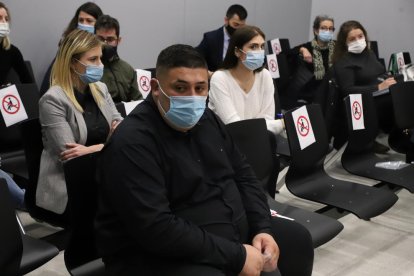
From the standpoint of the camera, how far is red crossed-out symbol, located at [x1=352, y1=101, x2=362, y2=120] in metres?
3.82

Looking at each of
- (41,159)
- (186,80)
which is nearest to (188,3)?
(41,159)

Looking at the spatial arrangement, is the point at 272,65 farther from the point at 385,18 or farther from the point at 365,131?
the point at 385,18

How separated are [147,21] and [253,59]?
2.75 meters

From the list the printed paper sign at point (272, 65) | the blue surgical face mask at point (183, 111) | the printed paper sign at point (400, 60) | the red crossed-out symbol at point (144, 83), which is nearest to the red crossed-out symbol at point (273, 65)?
the printed paper sign at point (272, 65)

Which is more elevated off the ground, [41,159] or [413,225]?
[41,159]

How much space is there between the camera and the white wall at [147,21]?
5266mm

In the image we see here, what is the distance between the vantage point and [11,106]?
3650mm

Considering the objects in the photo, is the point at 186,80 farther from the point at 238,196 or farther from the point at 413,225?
the point at 413,225

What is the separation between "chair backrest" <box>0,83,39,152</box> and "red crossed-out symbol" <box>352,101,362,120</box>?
7.16ft

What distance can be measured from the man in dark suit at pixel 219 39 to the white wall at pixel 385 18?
103 inches

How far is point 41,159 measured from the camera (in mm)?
2865

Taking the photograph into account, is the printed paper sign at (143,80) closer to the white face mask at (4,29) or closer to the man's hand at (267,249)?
the white face mask at (4,29)

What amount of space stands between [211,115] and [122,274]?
749 millimetres

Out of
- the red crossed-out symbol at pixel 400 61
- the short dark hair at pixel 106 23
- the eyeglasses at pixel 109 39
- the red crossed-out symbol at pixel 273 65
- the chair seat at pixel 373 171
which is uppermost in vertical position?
the short dark hair at pixel 106 23
